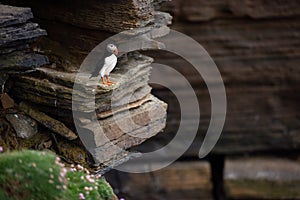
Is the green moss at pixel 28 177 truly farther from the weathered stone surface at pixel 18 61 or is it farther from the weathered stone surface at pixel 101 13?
the weathered stone surface at pixel 101 13

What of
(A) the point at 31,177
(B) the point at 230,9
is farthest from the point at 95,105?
(B) the point at 230,9

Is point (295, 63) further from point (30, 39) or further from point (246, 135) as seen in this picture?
point (30, 39)

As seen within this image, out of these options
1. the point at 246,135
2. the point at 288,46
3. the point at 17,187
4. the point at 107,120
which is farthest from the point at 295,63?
the point at 17,187

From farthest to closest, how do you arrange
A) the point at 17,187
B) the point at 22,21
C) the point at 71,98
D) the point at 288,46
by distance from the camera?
the point at 288,46 → the point at 71,98 → the point at 22,21 → the point at 17,187

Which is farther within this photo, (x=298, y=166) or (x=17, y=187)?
(x=298, y=166)

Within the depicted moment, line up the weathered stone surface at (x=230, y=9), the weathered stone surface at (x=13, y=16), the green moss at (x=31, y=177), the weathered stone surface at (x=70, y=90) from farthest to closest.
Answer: the weathered stone surface at (x=230, y=9)
the weathered stone surface at (x=70, y=90)
the weathered stone surface at (x=13, y=16)
the green moss at (x=31, y=177)

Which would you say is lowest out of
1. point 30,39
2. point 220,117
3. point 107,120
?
point 220,117

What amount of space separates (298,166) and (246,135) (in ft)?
1.04

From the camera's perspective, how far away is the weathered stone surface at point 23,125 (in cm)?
238

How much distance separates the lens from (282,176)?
416 cm

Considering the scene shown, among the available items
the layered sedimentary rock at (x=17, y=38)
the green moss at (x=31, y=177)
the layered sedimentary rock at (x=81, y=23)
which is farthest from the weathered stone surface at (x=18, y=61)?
the green moss at (x=31, y=177)

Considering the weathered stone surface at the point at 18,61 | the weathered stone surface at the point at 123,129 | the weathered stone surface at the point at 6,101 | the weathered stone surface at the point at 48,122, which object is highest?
the weathered stone surface at the point at 18,61

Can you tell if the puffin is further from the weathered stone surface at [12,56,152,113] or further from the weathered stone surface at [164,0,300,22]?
the weathered stone surface at [164,0,300,22]

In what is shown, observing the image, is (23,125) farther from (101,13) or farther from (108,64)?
(101,13)
